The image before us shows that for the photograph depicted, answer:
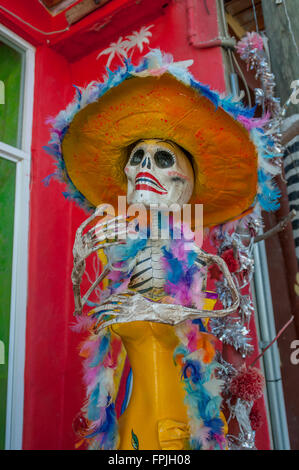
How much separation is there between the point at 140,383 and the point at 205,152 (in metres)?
0.92

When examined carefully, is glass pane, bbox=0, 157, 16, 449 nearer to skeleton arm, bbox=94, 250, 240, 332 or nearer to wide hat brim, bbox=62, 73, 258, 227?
wide hat brim, bbox=62, 73, 258, 227

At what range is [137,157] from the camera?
154cm

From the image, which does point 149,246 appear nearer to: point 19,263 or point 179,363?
point 179,363

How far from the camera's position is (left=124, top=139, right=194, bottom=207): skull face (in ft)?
4.63

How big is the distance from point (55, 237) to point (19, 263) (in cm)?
29

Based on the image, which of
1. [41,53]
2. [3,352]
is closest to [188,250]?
[3,352]

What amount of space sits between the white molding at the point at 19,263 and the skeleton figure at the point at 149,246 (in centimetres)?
94

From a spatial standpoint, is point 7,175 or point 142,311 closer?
point 142,311

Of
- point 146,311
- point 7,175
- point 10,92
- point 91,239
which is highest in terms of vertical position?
point 10,92

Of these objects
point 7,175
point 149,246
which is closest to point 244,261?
point 149,246

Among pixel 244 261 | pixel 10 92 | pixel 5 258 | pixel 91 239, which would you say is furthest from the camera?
pixel 10 92

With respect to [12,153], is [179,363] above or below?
below

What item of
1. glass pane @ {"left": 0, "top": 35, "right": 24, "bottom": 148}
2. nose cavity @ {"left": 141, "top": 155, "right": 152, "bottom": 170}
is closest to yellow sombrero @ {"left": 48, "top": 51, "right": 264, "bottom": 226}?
nose cavity @ {"left": 141, "top": 155, "right": 152, "bottom": 170}

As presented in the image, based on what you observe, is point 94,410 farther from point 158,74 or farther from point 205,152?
point 158,74
